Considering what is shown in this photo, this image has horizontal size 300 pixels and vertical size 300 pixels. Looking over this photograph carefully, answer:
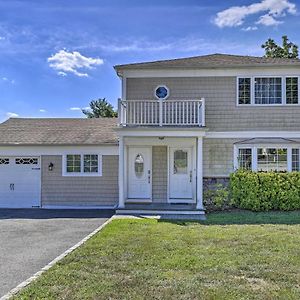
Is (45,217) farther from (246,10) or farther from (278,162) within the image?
(246,10)

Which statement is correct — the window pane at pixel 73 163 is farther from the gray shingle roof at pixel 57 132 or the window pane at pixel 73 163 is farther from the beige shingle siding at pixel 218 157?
the beige shingle siding at pixel 218 157

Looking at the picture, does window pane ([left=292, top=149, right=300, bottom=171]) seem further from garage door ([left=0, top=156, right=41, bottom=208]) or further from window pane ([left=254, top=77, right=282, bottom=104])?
garage door ([left=0, top=156, right=41, bottom=208])

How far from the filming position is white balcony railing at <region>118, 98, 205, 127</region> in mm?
15086

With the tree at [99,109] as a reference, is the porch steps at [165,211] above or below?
below

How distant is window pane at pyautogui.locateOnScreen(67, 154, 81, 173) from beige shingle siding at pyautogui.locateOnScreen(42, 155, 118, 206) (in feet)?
1.12

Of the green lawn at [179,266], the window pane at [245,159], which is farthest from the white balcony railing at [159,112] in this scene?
the green lawn at [179,266]

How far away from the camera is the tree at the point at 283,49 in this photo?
30.4 metres

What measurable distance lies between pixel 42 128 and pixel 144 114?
20.0 feet

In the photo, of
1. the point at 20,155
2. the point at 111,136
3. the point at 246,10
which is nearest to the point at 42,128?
the point at 20,155

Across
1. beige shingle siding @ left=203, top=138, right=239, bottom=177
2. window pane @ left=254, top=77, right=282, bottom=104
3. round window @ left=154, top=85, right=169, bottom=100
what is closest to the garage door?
round window @ left=154, top=85, right=169, bottom=100

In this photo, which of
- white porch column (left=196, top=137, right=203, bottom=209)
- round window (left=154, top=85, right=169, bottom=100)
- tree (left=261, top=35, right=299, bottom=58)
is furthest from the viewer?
tree (left=261, top=35, right=299, bottom=58)

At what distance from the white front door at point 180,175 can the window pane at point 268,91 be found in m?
3.69

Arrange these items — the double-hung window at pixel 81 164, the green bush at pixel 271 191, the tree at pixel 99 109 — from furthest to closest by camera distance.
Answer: the tree at pixel 99 109
the double-hung window at pixel 81 164
the green bush at pixel 271 191

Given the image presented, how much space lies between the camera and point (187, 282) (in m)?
5.80
